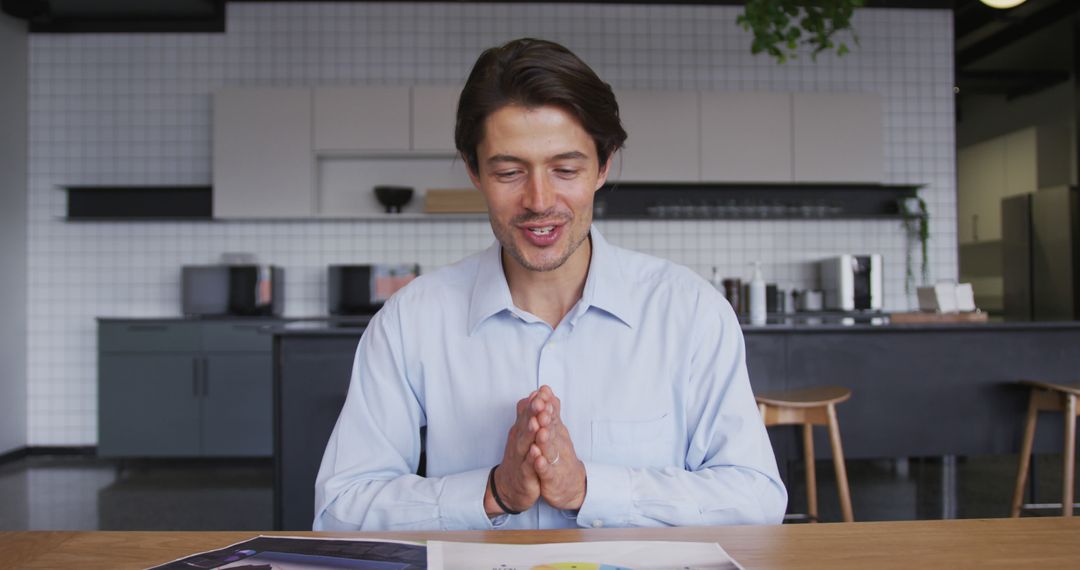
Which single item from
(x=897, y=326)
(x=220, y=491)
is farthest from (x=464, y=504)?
(x=220, y=491)

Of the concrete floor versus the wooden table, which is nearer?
the wooden table

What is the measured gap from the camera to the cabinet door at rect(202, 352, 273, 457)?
4730 mm

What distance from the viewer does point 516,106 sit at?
1139 millimetres

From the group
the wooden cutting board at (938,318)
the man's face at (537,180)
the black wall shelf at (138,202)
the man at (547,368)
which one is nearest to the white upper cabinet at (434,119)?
the black wall shelf at (138,202)

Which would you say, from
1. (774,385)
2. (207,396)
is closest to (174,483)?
(207,396)

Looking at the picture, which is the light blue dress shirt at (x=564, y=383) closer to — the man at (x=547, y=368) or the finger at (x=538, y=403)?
the man at (x=547, y=368)

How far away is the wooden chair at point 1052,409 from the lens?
288 cm

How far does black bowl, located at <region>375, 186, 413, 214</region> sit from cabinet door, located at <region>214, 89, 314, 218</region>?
1.45 feet

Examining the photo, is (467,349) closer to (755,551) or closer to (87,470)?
(755,551)

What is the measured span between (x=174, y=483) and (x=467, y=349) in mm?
3890

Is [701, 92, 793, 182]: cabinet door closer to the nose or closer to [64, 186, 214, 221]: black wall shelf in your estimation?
[64, 186, 214, 221]: black wall shelf

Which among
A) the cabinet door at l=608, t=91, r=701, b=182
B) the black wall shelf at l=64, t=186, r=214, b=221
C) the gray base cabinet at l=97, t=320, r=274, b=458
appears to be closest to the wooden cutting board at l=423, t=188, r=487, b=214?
the cabinet door at l=608, t=91, r=701, b=182

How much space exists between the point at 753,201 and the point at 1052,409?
8.32 feet

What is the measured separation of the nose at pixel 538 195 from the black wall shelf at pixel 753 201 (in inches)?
161
